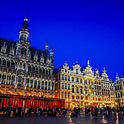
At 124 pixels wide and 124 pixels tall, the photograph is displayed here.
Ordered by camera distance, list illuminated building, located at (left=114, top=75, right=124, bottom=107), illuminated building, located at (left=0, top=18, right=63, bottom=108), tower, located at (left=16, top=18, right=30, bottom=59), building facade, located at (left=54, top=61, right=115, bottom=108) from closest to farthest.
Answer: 1. illuminated building, located at (left=0, top=18, right=63, bottom=108)
2. tower, located at (left=16, top=18, right=30, bottom=59)
3. building facade, located at (left=54, top=61, right=115, bottom=108)
4. illuminated building, located at (left=114, top=75, right=124, bottom=107)

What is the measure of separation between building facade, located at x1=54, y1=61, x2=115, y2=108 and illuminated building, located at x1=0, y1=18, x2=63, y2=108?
5.49 meters

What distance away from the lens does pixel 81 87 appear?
214ft

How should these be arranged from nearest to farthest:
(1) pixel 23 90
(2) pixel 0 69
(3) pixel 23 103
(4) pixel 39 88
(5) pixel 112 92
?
(3) pixel 23 103
(2) pixel 0 69
(1) pixel 23 90
(4) pixel 39 88
(5) pixel 112 92

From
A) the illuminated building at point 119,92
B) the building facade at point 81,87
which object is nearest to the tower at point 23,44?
the building facade at point 81,87

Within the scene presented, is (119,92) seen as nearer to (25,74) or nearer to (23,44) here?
(25,74)

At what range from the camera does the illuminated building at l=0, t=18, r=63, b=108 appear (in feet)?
140

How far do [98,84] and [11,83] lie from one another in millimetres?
39378

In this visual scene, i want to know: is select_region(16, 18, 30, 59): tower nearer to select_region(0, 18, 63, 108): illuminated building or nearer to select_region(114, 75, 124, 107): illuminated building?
select_region(0, 18, 63, 108): illuminated building

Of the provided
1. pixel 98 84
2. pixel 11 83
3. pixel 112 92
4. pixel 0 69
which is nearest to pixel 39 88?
pixel 11 83

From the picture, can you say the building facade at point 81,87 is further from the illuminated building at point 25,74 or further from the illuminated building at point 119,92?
the illuminated building at point 25,74

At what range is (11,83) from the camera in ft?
149

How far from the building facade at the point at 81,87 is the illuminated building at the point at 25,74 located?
5495 millimetres

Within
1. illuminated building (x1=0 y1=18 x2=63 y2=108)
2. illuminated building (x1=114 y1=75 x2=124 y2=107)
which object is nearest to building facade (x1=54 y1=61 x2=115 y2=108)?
illuminated building (x1=114 y1=75 x2=124 y2=107)

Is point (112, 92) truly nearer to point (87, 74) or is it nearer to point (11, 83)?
point (87, 74)
